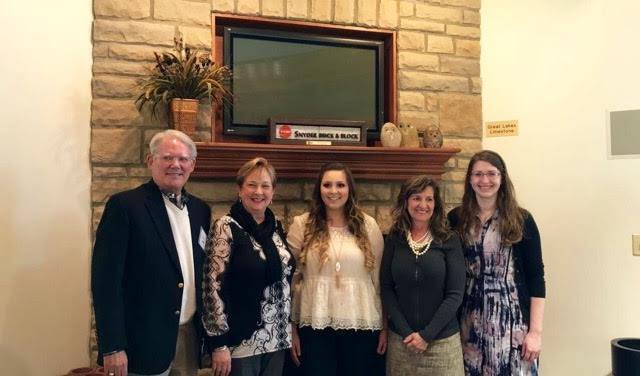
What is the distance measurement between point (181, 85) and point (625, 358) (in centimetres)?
256

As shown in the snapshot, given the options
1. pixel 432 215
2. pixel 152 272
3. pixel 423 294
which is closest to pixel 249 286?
pixel 152 272

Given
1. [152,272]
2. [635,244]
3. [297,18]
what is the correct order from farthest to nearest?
1. [297,18]
2. [635,244]
3. [152,272]

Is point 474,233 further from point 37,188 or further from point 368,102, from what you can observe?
point 37,188

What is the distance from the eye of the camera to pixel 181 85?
2.76 metres

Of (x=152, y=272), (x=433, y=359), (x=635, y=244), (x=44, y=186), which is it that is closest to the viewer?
(x=152, y=272)

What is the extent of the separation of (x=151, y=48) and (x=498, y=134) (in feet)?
6.95

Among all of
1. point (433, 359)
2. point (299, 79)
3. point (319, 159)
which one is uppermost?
point (299, 79)

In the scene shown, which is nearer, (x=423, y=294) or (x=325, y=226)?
(x=423, y=294)

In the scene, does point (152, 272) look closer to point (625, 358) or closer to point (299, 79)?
point (299, 79)

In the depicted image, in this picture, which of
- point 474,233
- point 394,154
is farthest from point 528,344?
point 394,154

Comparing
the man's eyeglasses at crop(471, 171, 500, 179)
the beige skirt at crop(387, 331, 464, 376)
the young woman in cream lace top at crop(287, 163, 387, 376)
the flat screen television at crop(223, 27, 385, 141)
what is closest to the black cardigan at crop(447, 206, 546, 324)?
the man's eyeglasses at crop(471, 171, 500, 179)

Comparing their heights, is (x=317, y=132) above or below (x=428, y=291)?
above

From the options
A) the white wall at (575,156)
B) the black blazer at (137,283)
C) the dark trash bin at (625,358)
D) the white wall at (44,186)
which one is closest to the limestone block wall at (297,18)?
the white wall at (44,186)

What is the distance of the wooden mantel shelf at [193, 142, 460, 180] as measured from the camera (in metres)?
2.88
